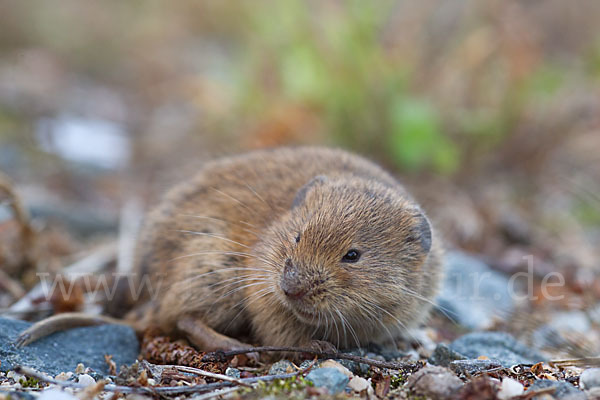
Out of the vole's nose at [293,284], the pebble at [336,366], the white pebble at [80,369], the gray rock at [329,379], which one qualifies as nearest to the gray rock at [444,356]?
the pebble at [336,366]

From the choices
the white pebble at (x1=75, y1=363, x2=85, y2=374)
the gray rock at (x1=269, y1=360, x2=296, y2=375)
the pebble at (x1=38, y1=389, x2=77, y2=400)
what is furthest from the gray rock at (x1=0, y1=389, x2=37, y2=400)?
the gray rock at (x1=269, y1=360, x2=296, y2=375)

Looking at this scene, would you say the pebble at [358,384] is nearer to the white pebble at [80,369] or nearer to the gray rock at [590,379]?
the gray rock at [590,379]

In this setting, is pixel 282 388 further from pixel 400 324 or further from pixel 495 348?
pixel 495 348

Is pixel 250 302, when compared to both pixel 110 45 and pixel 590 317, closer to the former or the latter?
pixel 590 317

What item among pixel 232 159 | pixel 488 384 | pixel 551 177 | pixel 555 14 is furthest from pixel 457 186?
pixel 555 14

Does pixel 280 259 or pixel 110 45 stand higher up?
pixel 110 45

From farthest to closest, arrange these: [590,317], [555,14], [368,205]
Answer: [555,14] → [590,317] → [368,205]
